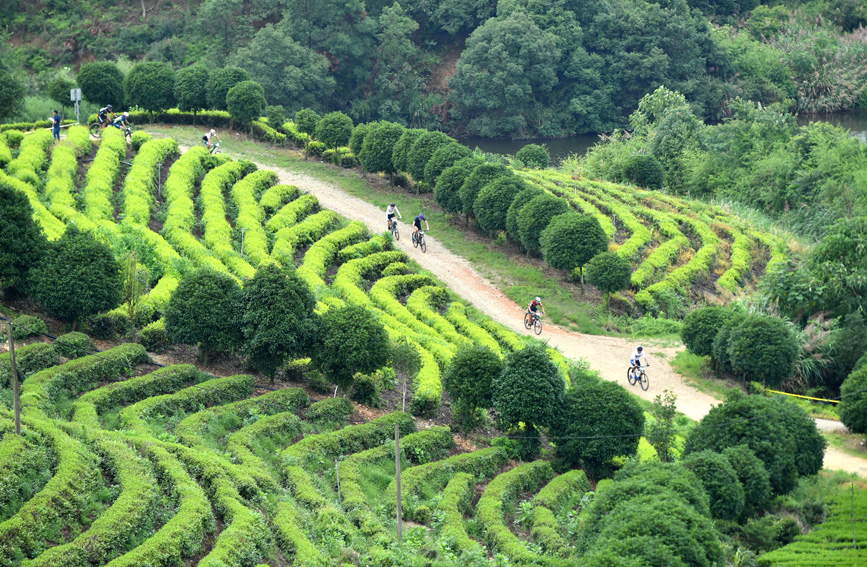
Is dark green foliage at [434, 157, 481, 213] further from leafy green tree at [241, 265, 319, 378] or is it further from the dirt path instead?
leafy green tree at [241, 265, 319, 378]

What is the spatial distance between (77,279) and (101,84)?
28.4 metres

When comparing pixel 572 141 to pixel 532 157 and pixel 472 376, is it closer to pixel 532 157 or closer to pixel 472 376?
pixel 532 157

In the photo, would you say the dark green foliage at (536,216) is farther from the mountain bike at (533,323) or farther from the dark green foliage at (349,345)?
the dark green foliage at (349,345)

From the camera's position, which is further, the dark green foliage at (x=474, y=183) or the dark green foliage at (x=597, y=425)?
the dark green foliage at (x=474, y=183)

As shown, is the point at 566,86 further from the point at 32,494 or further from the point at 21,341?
the point at 32,494

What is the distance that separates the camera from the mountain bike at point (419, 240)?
1805 inches

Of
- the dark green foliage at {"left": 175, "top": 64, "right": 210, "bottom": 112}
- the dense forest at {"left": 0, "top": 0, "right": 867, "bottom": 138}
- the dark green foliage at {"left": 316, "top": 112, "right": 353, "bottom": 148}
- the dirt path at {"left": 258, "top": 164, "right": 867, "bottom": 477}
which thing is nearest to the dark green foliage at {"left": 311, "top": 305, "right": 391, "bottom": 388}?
the dirt path at {"left": 258, "top": 164, "right": 867, "bottom": 477}

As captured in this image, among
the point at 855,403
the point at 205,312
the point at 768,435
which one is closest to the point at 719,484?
the point at 768,435

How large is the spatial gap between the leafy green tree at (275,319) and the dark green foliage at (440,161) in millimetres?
18674

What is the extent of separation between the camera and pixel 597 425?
30.1 m

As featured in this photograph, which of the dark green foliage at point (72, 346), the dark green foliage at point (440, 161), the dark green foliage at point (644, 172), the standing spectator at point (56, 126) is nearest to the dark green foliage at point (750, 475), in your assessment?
the dark green foliage at point (72, 346)

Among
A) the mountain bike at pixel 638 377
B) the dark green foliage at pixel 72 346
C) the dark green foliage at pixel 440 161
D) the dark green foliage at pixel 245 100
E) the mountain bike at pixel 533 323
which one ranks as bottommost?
the mountain bike at pixel 638 377

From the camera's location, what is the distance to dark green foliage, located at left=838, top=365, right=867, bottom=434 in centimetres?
3275

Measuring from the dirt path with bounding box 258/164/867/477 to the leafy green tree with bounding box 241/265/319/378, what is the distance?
10222 millimetres
